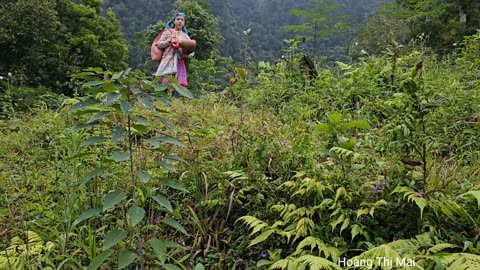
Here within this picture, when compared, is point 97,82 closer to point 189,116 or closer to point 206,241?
point 206,241

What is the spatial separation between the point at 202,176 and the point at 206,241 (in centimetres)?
48

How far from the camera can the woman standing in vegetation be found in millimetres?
5387

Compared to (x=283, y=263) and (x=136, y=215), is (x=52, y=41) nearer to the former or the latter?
(x=136, y=215)

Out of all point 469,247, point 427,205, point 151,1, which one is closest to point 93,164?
point 427,205

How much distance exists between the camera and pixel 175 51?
5.44 meters

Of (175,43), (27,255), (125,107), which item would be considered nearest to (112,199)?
(125,107)

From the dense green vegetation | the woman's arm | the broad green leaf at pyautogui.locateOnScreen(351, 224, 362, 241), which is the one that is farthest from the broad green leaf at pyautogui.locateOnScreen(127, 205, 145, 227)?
the woman's arm

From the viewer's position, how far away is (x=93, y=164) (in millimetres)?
3064

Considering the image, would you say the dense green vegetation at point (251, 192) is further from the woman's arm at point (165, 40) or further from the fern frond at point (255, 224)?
the woman's arm at point (165, 40)

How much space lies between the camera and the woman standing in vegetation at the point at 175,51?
17.7 feet

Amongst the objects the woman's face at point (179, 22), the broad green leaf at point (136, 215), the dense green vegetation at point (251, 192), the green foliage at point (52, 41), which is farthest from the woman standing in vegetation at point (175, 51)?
the green foliage at point (52, 41)

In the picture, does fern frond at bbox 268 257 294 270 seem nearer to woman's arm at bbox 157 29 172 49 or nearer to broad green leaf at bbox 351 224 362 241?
broad green leaf at bbox 351 224 362 241

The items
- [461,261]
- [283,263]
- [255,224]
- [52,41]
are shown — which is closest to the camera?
[461,261]

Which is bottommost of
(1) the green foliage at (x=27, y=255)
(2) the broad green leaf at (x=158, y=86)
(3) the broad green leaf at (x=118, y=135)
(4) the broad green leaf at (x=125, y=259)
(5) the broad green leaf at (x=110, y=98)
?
(1) the green foliage at (x=27, y=255)
